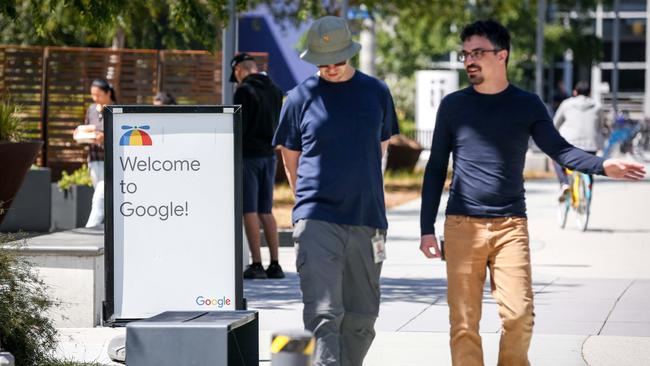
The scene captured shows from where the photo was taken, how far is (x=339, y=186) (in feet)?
23.3

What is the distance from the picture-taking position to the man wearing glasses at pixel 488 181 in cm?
687

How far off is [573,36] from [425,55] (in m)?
5.12

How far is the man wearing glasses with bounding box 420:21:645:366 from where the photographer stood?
22.5ft

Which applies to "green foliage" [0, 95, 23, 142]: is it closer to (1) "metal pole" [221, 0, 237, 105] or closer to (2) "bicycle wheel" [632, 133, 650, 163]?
(1) "metal pole" [221, 0, 237, 105]

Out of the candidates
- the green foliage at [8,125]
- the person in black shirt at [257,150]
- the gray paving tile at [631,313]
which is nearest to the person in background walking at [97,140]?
the green foliage at [8,125]

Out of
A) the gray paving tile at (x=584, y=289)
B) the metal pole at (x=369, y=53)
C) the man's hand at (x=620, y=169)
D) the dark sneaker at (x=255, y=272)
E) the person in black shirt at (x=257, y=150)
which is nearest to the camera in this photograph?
the man's hand at (x=620, y=169)

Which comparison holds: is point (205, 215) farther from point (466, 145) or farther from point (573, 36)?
point (573, 36)

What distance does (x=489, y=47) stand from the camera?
22.9 ft

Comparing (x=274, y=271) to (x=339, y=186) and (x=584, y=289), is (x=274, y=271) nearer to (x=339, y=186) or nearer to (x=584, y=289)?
(x=584, y=289)

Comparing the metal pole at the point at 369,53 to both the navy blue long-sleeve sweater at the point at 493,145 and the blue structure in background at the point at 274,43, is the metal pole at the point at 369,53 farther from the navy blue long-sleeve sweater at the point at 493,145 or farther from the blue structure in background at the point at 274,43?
the navy blue long-sleeve sweater at the point at 493,145

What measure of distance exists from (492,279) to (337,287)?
2.35 ft

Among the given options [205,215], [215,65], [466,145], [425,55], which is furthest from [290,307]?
[425,55]

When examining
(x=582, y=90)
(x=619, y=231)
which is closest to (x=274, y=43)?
(x=582, y=90)

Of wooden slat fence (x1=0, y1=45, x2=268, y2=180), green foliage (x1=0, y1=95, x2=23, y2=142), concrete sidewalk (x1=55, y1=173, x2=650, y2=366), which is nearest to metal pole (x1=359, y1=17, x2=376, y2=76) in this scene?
wooden slat fence (x1=0, y1=45, x2=268, y2=180)
